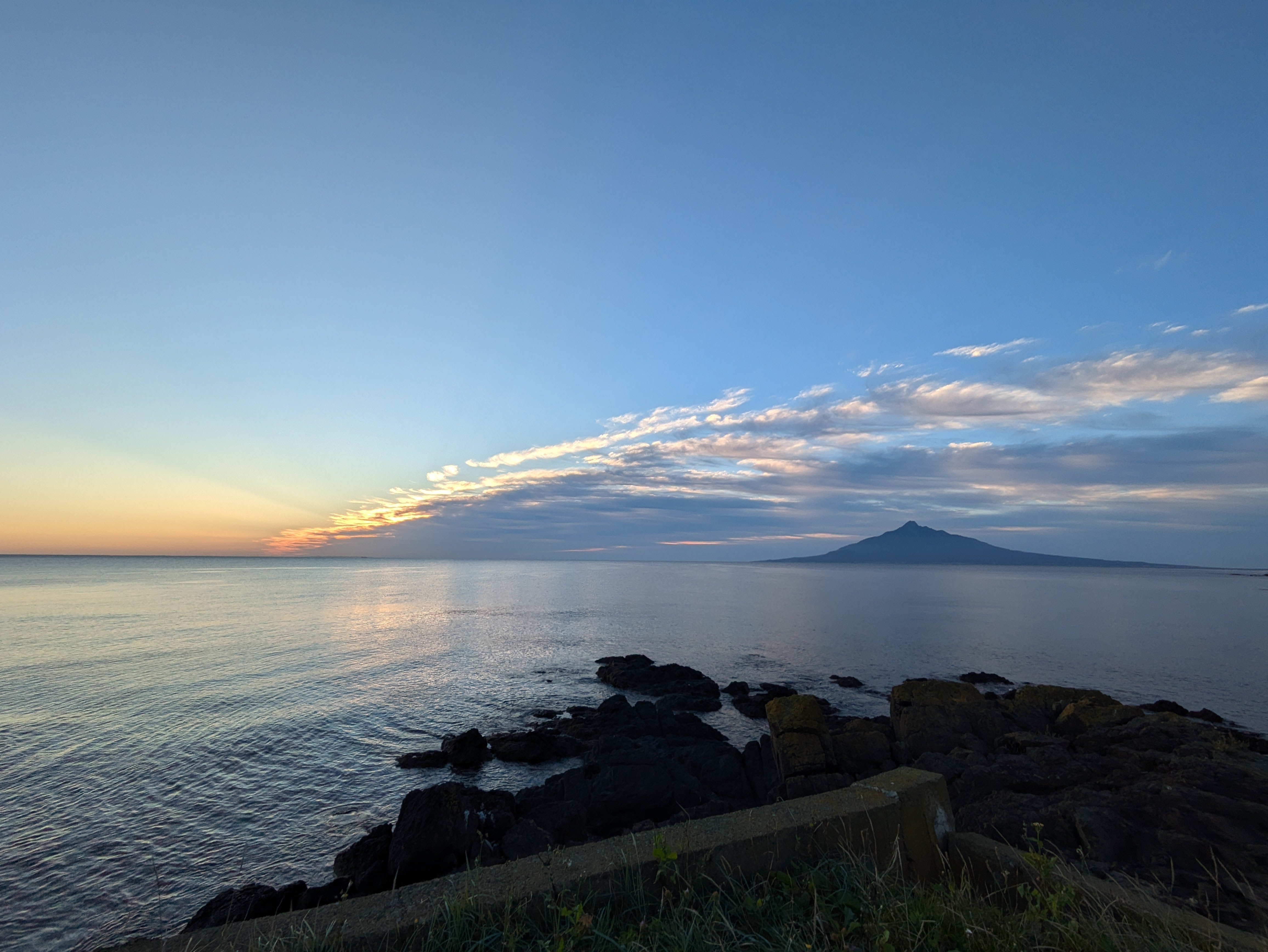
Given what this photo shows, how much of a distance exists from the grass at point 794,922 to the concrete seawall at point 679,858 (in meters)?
0.10

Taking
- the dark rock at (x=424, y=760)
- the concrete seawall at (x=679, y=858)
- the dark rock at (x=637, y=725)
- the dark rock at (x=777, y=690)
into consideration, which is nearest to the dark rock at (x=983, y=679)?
the dark rock at (x=777, y=690)

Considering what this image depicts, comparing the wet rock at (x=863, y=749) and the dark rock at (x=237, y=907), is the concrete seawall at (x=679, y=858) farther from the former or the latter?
the wet rock at (x=863, y=749)

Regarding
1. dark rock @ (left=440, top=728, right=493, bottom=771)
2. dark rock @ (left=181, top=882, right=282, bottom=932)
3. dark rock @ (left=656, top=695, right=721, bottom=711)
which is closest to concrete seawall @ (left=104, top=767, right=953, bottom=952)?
dark rock @ (left=181, top=882, right=282, bottom=932)

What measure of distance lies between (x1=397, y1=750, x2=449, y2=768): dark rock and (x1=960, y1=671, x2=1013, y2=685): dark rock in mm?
24414

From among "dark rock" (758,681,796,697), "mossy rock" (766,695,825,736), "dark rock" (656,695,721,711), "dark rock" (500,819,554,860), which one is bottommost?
"dark rock" (656,695,721,711)

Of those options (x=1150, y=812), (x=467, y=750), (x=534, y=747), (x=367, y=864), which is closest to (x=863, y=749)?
(x=1150, y=812)

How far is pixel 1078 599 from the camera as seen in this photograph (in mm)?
75625

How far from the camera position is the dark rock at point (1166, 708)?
21.6 m

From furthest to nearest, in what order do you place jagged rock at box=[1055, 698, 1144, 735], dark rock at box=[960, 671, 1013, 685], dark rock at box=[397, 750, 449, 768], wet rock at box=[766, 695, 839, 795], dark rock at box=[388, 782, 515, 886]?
dark rock at box=[960, 671, 1013, 685] → jagged rock at box=[1055, 698, 1144, 735] → dark rock at box=[397, 750, 449, 768] → wet rock at box=[766, 695, 839, 795] → dark rock at box=[388, 782, 515, 886]

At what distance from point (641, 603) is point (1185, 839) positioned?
62045mm

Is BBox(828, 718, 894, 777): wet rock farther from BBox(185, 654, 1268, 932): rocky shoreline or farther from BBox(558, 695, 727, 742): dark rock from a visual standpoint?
BBox(558, 695, 727, 742): dark rock

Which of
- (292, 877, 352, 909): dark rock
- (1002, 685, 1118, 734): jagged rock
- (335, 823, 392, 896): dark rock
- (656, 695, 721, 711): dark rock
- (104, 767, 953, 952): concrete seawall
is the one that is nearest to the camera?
(104, 767, 953, 952): concrete seawall

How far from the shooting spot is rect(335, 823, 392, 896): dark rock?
977 centimetres

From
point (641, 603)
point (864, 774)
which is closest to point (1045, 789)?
point (864, 774)
